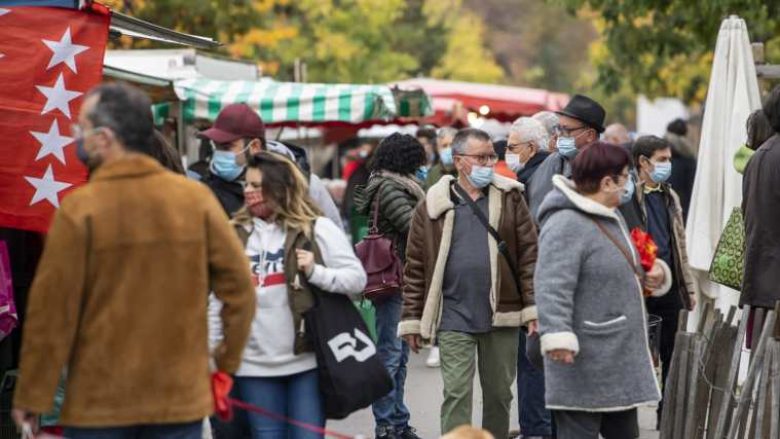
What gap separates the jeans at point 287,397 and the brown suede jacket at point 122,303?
4.28 ft

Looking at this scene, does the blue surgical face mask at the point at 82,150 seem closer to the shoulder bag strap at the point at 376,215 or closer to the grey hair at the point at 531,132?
the shoulder bag strap at the point at 376,215

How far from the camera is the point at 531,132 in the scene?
10.4m

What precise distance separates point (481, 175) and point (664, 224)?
6.41 ft

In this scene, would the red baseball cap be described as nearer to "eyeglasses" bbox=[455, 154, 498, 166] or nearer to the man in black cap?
"eyeglasses" bbox=[455, 154, 498, 166]

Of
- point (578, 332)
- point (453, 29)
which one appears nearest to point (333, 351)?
point (578, 332)

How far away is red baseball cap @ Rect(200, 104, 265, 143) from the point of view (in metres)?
7.77

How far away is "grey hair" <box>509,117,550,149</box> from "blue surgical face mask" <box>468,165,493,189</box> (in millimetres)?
1585

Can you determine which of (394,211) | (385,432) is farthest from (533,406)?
(394,211)

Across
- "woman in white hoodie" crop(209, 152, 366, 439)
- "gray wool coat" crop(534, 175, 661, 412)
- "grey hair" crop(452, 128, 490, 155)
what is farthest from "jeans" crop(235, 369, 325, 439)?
"grey hair" crop(452, 128, 490, 155)

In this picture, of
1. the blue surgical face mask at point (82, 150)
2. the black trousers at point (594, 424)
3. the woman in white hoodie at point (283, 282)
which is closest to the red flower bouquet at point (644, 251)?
the black trousers at point (594, 424)

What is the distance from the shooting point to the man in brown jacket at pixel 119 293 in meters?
5.36

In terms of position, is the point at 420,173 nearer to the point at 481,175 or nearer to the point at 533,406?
the point at 533,406

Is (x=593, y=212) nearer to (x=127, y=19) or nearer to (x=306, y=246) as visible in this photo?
(x=306, y=246)

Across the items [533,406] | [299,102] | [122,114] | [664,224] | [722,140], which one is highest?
[299,102]
